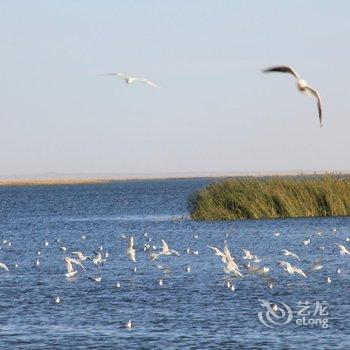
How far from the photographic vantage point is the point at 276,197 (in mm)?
58281

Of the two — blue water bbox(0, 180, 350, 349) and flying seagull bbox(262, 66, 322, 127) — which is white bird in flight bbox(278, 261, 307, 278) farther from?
flying seagull bbox(262, 66, 322, 127)

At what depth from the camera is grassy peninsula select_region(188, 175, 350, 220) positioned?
188 ft

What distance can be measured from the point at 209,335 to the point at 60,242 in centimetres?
3082

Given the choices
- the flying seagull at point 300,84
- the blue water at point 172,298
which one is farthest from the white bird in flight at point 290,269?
the flying seagull at point 300,84

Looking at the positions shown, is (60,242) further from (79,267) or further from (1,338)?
(1,338)

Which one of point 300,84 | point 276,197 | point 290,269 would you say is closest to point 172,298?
point 290,269

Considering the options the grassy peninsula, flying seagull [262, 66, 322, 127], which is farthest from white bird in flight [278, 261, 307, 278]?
the grassy peninsula

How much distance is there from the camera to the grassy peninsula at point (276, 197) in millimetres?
57438

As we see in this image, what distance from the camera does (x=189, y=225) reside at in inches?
2409

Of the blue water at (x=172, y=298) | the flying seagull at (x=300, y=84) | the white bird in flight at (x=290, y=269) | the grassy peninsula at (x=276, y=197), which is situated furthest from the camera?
the grassy peninsula at (x=276, y=197)

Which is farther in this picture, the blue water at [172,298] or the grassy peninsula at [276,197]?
the grassy peninsula at [276,197]

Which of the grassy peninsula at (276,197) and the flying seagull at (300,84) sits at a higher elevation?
the grassy peninsula at (276,197)

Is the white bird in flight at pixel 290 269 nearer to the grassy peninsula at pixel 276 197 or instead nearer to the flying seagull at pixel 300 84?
the flying seagull at pixel 300 84

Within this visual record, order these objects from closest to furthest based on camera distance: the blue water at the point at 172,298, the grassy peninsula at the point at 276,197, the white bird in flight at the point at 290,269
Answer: the blue water at the point at 172,298 < the white bird in flight at the point at 290,269 < the grassy peninsula at the point at 276,197
